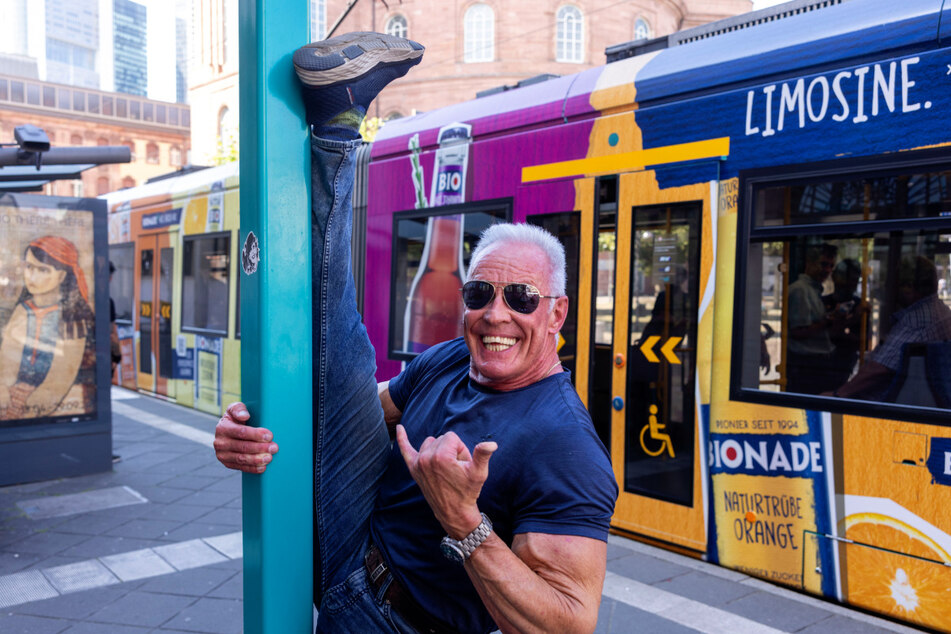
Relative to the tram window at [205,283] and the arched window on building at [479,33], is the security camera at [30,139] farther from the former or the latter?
the arched window on building at [479,33]

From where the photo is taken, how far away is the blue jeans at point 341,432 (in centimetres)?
152

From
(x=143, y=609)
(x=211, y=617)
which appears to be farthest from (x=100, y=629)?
(x=211, y=617)

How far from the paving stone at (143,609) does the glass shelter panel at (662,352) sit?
2.56 m

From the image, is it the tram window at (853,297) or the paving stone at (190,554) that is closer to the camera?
the tram window at (853,297)

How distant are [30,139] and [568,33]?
31.2 m

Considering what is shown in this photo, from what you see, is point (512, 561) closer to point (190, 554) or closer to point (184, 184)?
point (190, 554)

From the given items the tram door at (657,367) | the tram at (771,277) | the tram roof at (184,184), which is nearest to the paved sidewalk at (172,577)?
the tram at (771,277)

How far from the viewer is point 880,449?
357 centimetres

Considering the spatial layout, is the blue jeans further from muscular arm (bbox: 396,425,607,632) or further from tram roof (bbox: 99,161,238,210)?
tram roof (bbox: 99,161,238,210)

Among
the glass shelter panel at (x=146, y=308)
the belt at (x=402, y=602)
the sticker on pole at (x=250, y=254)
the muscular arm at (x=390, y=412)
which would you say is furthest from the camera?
the glass shelter panel at (x=146, y=308)

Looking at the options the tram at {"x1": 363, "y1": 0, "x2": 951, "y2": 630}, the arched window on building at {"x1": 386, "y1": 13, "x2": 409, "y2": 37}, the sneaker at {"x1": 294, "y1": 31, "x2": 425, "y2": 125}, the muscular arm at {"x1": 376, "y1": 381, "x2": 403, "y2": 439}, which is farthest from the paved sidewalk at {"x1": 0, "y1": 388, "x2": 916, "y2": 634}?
the arched window on building at {"x1": 386, "y1": 13, "x2": 409, "y2": 37}

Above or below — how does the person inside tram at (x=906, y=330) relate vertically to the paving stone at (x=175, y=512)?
above

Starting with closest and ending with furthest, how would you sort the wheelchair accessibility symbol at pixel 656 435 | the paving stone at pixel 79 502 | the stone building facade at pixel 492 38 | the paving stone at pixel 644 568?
the paving stone at pixel 644 568 < the wheelchair accessibility symbol at pixel 656 435 < the paving stone at pixel 79 502 < the stone building facade at pixel 492 38

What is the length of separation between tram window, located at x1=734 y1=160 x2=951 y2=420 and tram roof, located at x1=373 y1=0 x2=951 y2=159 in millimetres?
595
